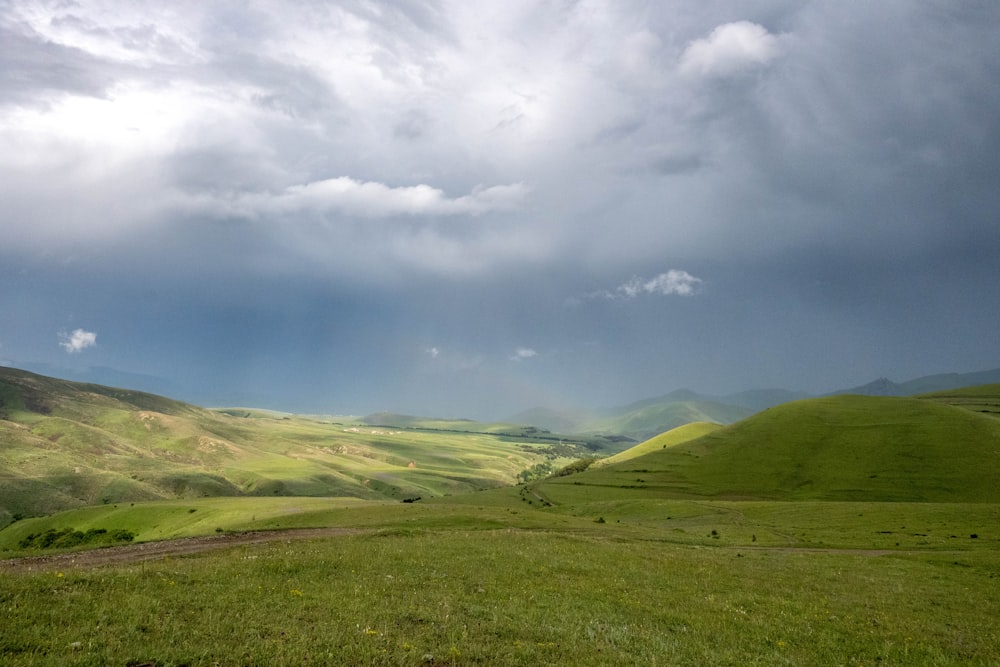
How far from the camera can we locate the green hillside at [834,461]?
99.8 m

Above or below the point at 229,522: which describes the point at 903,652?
above

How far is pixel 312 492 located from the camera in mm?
198625

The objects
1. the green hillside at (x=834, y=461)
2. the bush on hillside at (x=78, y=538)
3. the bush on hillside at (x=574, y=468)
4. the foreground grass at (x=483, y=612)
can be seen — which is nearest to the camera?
the foreground grass at (x=483, y=612)

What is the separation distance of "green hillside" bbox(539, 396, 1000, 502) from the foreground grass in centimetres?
8329

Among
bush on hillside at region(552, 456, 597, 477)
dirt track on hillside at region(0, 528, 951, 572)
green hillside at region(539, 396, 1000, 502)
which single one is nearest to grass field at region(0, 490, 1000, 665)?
dirt track on hillside at region(0, 528, 951, 572)

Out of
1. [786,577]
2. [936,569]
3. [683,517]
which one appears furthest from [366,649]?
[683,517]

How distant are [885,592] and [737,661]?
17.8 m

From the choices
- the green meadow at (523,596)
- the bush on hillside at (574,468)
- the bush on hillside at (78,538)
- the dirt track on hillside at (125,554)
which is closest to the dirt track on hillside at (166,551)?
the dirt track on hillside at (125,554)

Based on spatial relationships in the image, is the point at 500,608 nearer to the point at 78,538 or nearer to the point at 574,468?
the point at 78,538

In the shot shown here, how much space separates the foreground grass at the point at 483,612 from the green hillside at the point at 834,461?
83.3m

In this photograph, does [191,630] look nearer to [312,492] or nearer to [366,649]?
[366,649]

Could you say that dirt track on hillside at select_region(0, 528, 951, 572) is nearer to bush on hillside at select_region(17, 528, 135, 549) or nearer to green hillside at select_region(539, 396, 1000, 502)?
bush on hillside at select_region(17, 528, 135, 549)

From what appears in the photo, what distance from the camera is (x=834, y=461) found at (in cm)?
11656

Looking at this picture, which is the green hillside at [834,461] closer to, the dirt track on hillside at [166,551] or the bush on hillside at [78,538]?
the dirt track on hillside at [166,551]
